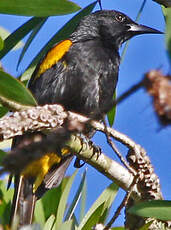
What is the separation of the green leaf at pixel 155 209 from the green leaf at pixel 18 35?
1.05 metres

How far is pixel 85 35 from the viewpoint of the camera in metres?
3.14

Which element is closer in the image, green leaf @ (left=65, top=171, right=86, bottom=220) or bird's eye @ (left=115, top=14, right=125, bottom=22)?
green leaf @ (left=65, top=171, right=86, bottom=220)

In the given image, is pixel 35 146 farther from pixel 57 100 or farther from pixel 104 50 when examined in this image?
pixel 104 50

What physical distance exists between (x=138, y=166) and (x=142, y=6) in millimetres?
961

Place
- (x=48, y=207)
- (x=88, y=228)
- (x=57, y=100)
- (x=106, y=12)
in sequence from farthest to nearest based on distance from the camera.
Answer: (x=106, y=12) → (x=57, y=100) → (x=48, y=207) → (x=88, y=228)

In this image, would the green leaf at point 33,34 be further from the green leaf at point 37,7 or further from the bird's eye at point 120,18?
the bird's eye at point 120,18

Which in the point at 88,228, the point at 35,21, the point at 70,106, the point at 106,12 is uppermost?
the point at 106,12

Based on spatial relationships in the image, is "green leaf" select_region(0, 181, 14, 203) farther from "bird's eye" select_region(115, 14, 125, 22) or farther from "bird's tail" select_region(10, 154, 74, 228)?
"bird's eye" select_region(115, 14, 125, 22)

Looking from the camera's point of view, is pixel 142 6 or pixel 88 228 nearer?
pixel 88 228

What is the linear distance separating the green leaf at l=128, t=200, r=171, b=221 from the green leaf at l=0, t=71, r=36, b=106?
0.40 m

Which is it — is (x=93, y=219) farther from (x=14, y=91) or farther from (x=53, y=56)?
(x=53, y=56)

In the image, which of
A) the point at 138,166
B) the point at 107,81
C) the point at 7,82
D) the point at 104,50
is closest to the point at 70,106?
the point at 107,81

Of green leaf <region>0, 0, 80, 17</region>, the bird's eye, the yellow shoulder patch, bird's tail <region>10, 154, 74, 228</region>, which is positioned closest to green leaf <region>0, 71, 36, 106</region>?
green leaf <region>0, 0, 80, 17</region>

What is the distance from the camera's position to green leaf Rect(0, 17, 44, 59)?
218 centimetres
